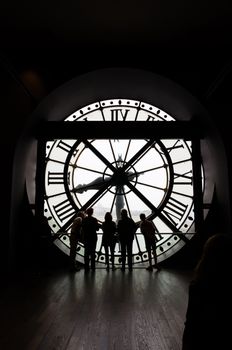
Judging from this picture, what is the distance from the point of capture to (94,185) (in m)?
4.17

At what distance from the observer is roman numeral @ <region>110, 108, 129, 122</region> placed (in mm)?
4355

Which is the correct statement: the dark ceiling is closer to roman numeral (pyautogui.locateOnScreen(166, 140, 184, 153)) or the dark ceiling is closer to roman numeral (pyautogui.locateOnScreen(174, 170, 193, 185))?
roman numeral (pyautogui.locateOnScreen(166, 140, 184, 153))


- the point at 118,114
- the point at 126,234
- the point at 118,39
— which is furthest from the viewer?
the point at 118,114

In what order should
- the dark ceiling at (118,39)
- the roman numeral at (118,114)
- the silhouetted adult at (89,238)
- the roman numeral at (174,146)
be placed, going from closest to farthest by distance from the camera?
the dark ceiling at (118,39) → the silhouetted adult at (89,238) → the roman numeral at (174,146) → the roman numeral at (118,114)

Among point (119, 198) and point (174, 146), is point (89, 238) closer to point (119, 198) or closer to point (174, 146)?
point (119, 198)

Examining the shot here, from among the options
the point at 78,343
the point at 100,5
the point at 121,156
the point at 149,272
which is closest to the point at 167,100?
the point at 121,156

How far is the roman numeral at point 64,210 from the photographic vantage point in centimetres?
417

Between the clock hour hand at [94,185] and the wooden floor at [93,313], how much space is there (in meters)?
1.46
